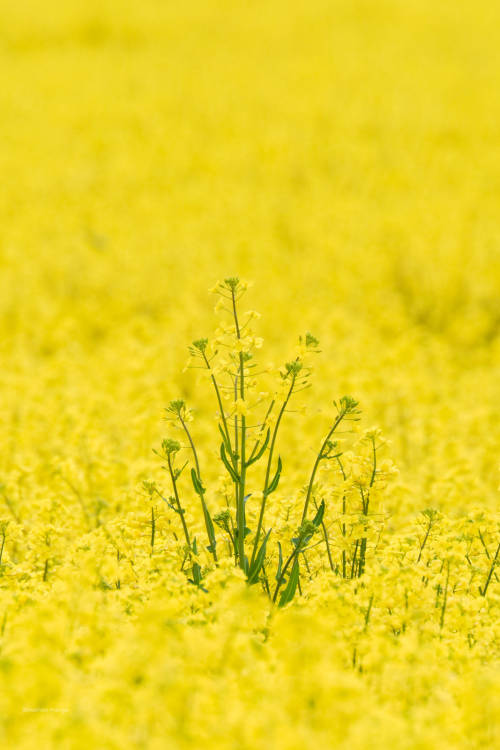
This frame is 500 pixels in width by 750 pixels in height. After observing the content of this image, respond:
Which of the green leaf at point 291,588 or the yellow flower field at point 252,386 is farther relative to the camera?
the green leaf at point 291,588

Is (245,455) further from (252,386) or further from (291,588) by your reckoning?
(291,588)

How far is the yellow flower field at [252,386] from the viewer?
6.75 feet

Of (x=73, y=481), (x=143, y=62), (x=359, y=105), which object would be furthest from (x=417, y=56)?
(x=73, y=481)

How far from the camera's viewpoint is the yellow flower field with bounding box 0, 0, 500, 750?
81.0 inches

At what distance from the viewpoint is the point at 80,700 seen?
6.17 feet

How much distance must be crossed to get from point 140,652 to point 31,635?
1.18 feet

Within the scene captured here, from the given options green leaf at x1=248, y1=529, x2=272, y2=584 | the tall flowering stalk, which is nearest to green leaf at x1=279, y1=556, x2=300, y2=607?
the tall flowering stalk

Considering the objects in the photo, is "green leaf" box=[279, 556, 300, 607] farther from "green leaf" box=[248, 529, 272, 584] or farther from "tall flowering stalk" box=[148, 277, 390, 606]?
"green leaf" box=[248, 529, 272, 584]

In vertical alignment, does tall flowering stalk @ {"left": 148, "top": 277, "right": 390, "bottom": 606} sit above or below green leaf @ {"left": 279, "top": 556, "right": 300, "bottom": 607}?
above

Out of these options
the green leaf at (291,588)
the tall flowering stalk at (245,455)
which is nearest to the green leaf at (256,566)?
the tall flowering stalk at (245,455)

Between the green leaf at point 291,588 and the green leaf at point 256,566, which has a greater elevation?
the green leaf at point 256,566

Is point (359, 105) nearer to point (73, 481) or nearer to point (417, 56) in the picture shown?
point (417, 56)

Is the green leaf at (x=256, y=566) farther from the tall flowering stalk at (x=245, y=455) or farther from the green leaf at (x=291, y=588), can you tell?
the green leaf at (x=291, y=588)

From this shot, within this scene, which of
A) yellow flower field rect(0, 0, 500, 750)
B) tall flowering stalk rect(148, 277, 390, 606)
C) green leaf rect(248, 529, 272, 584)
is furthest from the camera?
green leaf rect(248, 529, 272, 584)
